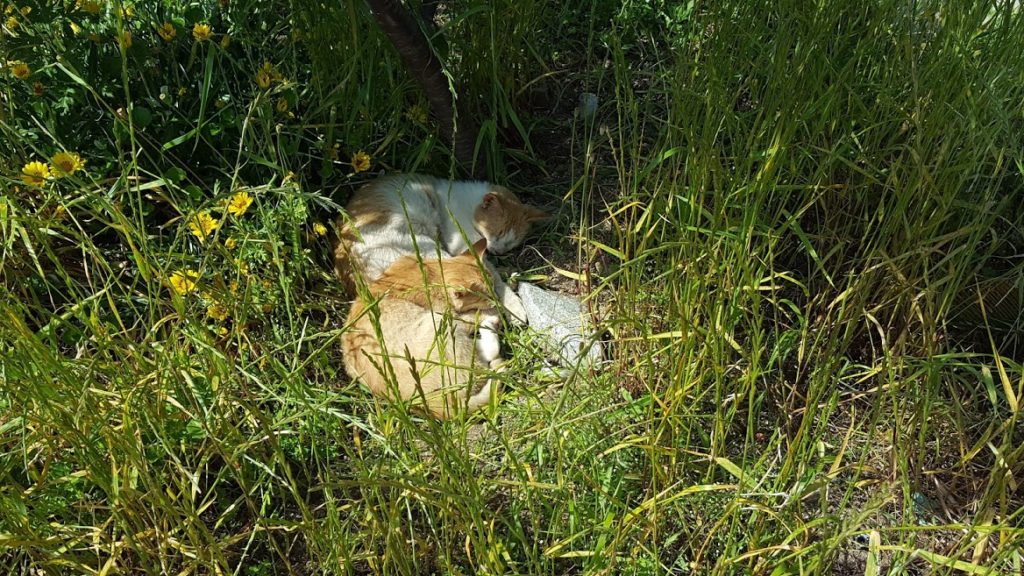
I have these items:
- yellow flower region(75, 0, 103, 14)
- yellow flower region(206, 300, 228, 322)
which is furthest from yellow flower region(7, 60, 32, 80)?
yellow flower region(206, 300, 228, 322)

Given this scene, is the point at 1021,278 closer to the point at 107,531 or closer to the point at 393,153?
the point at 393,153

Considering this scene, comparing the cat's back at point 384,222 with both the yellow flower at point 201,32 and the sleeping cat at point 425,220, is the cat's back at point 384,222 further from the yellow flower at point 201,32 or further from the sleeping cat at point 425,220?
the yellow flower at point 201,32

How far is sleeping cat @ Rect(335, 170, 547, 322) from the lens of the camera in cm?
253

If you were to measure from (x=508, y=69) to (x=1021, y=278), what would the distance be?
1591 millimetres

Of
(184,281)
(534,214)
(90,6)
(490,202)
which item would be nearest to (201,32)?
(90,6)

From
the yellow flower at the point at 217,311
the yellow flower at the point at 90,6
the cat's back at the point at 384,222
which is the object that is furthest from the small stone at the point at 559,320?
the yellow flower at the point at 90,6

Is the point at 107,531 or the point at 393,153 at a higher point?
the point at 393,153

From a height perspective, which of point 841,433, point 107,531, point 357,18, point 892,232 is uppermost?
point 357,18

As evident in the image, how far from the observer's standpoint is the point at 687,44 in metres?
2.23

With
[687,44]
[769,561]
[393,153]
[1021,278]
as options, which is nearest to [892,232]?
[1021,278]

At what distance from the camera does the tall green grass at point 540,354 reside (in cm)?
160

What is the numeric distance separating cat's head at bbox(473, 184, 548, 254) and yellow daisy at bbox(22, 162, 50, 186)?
48.4 inches

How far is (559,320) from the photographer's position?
239cm

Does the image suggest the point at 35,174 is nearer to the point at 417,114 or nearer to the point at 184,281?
the point at 184,281
